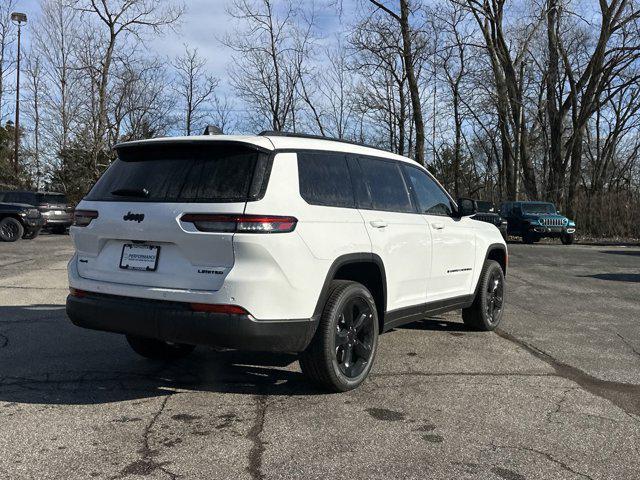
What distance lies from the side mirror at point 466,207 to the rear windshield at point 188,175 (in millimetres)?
2935

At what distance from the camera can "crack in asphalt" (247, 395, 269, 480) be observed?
3065 mm

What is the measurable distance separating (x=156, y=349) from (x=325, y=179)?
219 cm

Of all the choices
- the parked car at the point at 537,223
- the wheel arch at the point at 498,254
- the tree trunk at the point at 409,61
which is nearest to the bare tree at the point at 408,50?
the tree trunk at the point at 409,61

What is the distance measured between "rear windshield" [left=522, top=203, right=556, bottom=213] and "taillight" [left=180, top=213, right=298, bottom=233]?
22.5 m

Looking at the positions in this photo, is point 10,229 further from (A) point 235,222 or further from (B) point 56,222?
(A) point 235,222

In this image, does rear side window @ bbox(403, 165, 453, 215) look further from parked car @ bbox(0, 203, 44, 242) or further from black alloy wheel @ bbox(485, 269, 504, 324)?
parked car @ bbox(0, 203, 44, 242)

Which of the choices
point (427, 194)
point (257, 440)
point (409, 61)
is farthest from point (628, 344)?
point (409, 61)

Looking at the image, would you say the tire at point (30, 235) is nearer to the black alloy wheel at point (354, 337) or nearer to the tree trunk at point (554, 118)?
the black alloy wheel at point (354, 337)

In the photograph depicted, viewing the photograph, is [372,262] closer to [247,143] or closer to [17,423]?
[247,143]

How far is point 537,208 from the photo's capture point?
24.8 metres

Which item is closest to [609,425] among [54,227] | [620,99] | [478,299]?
[478,299]

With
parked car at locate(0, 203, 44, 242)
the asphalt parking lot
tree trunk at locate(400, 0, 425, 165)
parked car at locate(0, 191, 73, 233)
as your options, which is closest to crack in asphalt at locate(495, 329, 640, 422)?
the asphalt parking lot

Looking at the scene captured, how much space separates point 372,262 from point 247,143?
53.6 inches

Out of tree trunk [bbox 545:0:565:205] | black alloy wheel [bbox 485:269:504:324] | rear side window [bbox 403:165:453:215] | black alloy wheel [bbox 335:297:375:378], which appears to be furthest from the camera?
tree trunk [bbox 545:0:565:205]
